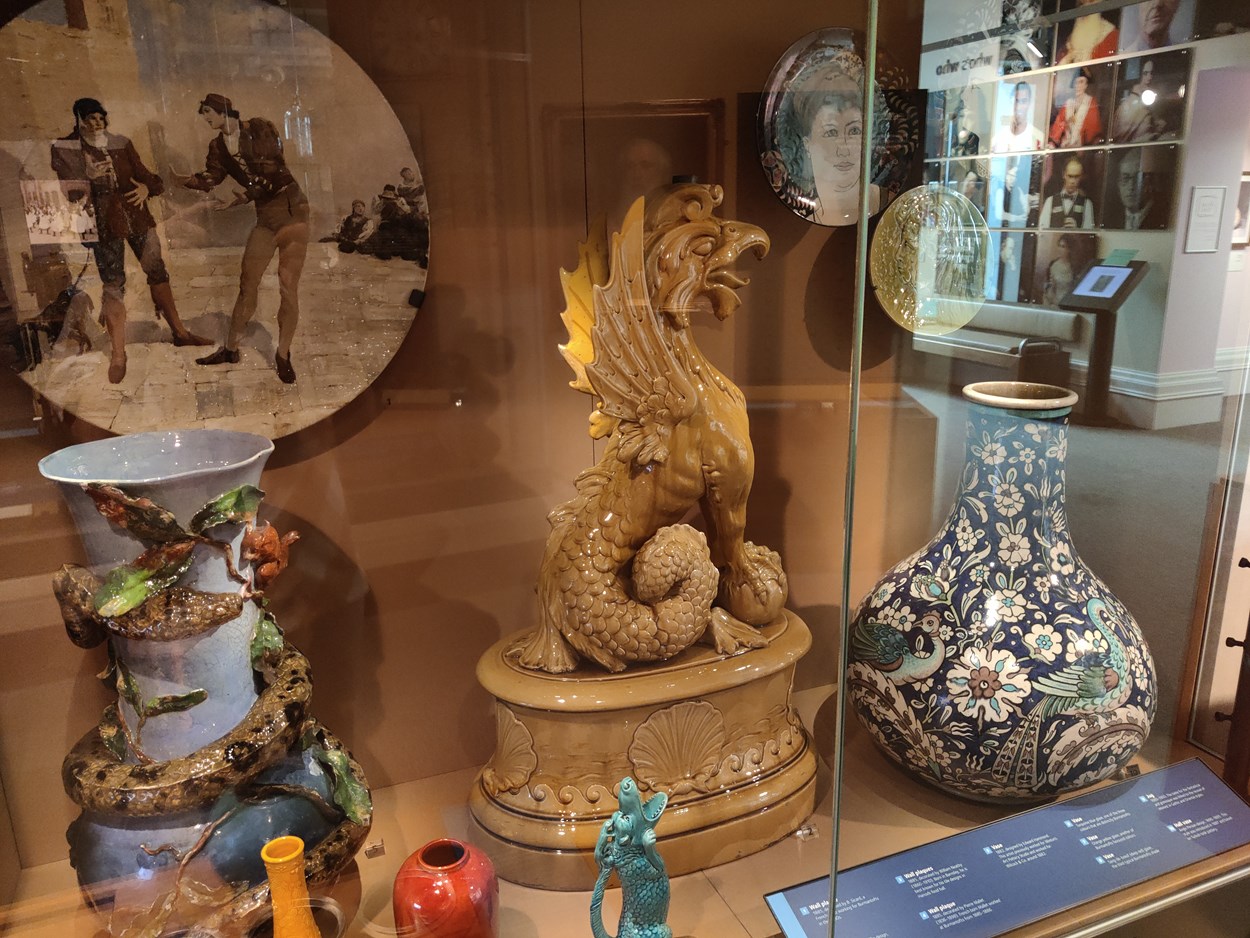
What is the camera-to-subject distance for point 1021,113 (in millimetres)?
1221

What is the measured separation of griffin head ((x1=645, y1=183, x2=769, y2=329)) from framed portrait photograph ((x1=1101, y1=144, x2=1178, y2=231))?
1.51ft

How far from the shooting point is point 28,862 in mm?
1155

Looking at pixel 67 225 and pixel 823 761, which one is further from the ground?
pixel 67 225

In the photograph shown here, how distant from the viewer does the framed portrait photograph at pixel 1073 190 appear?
120cm

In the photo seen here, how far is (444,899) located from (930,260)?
1094mm

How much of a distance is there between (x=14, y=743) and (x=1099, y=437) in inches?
56.3

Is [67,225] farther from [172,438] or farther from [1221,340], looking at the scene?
[1221,340]

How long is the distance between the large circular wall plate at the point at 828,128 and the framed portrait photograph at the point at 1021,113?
0.56 ft

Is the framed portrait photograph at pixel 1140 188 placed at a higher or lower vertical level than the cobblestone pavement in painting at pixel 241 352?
higher

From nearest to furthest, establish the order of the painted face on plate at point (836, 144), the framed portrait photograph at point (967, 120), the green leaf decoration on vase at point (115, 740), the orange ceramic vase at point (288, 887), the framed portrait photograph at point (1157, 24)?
the orange ceramic vase at point (288, 887), the green leaf decoration on vase at point (115, 740), the framed portrait photograph at point (1157, 24), the framed portrait photograph at point (967, 120), the painted face on plate at point (836, 144)

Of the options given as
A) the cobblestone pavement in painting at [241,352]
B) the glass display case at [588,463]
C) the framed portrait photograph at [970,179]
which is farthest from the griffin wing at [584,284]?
the framed portrait photograph at [970,179]

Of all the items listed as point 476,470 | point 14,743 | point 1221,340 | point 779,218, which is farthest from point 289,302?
point 1221,340

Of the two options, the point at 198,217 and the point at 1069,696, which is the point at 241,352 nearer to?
the point at 198,217

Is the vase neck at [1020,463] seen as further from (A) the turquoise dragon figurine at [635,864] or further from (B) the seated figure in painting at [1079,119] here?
(A) the turquoise dragon figurine at [635,864]
